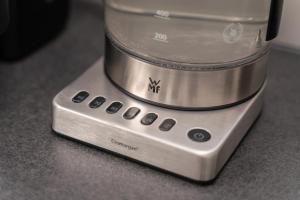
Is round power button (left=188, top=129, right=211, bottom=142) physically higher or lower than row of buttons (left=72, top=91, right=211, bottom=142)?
lower

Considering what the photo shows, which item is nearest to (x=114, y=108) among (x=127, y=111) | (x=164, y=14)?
(x=127, y=111)

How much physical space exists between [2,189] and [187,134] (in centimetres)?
20

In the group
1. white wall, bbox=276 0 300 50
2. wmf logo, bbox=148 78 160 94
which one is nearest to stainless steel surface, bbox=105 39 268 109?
wmf logo, bbox=148 78 160 94

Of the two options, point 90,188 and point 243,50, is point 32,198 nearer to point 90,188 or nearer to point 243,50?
point 90,188

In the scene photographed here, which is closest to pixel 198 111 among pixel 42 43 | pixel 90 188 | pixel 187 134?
pixel 187 134

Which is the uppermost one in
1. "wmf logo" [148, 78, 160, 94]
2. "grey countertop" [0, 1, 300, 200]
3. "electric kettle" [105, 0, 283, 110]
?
"electric kettle" [105, 0, 283, 110]

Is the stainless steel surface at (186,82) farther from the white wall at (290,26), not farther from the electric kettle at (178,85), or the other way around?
the white wall at (290,26)

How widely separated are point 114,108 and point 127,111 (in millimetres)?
16

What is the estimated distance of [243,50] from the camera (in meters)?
0.63

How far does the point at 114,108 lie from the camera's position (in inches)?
24.9

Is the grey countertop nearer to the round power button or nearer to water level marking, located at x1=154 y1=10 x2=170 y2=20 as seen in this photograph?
the round power button

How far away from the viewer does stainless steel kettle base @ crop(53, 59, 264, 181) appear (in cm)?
58

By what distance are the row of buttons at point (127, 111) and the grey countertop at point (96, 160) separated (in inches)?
1.9

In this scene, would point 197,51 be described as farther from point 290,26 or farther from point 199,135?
point 290,26
